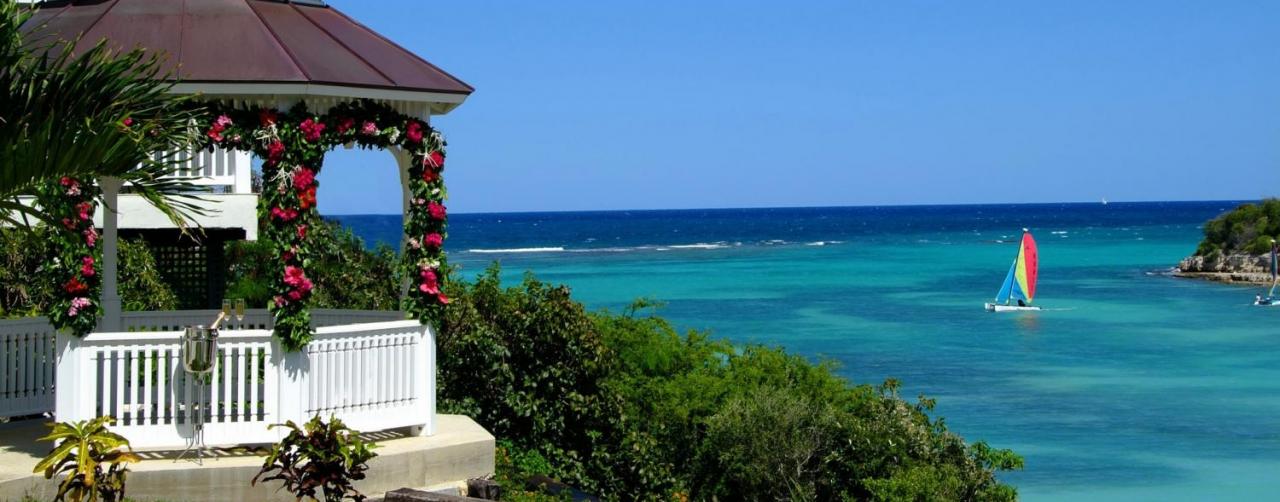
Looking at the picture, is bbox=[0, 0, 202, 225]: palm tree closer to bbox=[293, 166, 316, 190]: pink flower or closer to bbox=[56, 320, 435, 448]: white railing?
bbox=[293, 166, 316, 190]: pink flower

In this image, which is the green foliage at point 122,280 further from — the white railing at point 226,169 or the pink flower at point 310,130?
the pink flower at point 310,130

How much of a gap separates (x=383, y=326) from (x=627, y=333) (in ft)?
26.4

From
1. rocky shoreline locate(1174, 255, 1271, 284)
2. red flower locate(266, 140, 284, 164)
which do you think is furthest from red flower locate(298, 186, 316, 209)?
rocky shoreline locate(1174, 255, 1271, 284)

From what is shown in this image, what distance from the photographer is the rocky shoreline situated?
81238 mm

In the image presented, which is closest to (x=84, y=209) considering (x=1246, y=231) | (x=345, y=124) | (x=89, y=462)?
(x=345, y=124)

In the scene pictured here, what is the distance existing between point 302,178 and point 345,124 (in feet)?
2.01

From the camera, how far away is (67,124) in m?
8.89

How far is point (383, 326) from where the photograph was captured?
1241 cm

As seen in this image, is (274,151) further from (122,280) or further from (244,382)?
(122,280)

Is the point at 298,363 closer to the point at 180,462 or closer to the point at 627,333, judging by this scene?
the point at 180,462

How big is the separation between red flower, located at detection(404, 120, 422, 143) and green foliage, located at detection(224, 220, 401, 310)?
9850mm

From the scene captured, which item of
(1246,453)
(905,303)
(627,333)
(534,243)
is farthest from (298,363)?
(534,243)

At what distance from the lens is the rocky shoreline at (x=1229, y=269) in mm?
81238

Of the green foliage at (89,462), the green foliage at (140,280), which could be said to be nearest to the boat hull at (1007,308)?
the green foliage at (140,280)
